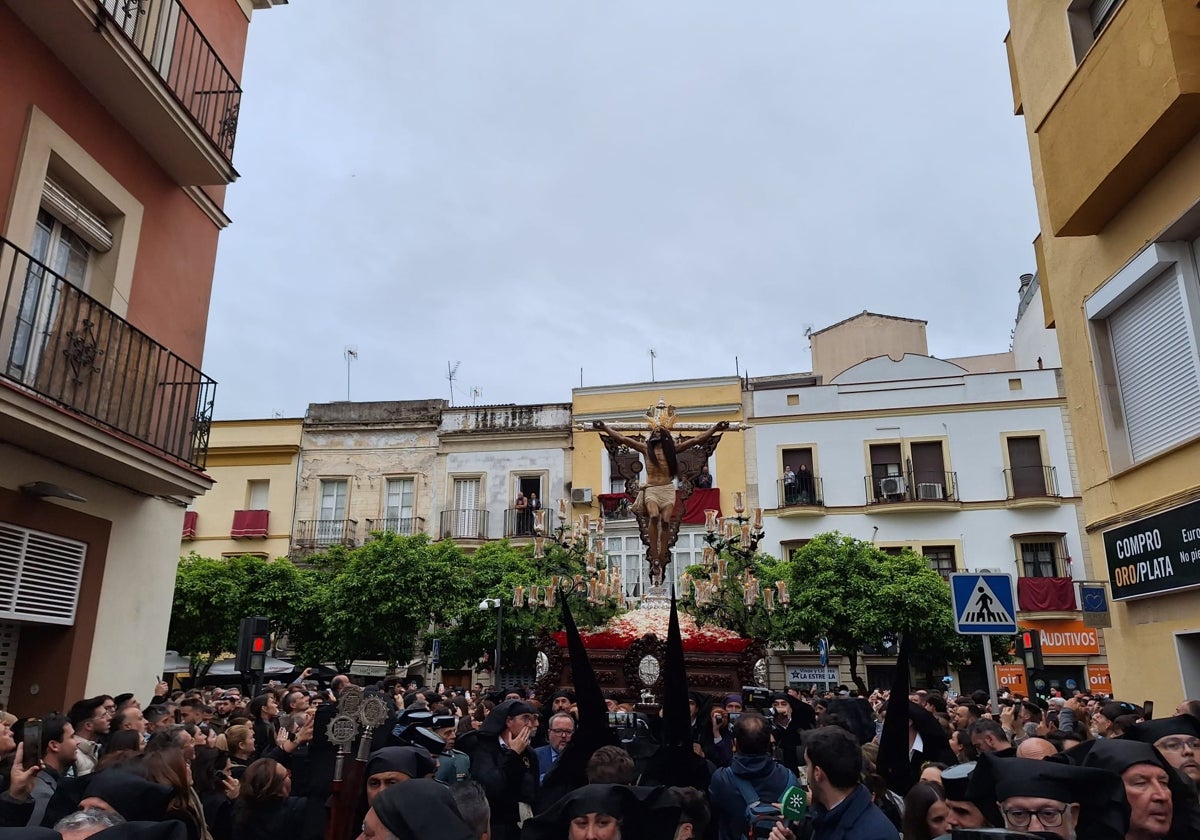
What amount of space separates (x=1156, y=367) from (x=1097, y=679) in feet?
64.3

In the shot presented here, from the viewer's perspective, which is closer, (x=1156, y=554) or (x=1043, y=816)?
(x=1043, y=816)

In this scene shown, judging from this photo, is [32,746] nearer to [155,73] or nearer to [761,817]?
[761,817]

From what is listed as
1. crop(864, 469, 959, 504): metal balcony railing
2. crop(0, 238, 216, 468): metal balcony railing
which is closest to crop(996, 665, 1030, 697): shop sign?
crop(864, 469, 959, 504): metal balcony railing

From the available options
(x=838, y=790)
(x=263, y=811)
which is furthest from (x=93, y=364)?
(x=838, y=790)

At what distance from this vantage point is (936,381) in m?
30.0

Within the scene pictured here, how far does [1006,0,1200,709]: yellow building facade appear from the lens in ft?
28.7

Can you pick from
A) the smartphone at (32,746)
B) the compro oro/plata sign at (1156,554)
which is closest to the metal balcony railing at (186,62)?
the smartphone at (32,746)

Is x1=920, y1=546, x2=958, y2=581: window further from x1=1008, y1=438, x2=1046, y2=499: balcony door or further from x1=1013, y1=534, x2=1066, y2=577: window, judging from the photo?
x1=1008, y1=438, x2=1046, y2=499: balcony door

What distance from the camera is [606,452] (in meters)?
31.2

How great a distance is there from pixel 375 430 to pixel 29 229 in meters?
24.4

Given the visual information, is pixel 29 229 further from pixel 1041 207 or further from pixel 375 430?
pixel 375 430

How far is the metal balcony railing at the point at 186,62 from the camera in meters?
10.0

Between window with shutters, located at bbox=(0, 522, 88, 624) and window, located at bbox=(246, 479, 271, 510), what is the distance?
2375 centimetres

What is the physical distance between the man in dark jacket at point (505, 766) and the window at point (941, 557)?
81.3 feet
